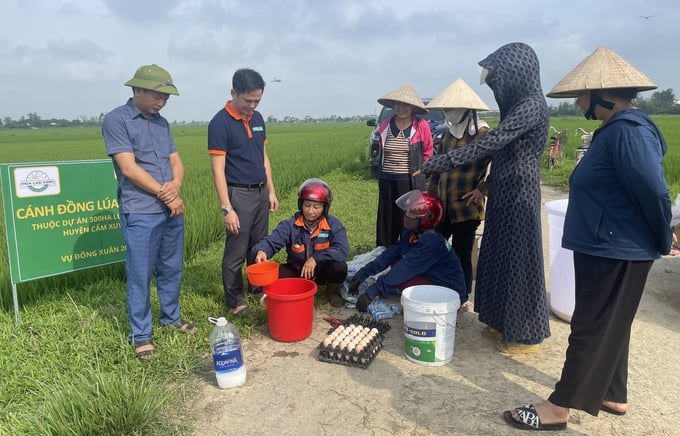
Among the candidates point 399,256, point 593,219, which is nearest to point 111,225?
point 399,256

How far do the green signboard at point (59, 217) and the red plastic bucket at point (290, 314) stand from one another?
5.58 ft

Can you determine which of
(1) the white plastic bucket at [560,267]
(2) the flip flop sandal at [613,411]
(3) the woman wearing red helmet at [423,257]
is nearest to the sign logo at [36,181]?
(3) the woman wearing red helmet at [423,257]

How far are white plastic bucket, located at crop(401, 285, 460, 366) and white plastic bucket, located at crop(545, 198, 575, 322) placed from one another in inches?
42.5

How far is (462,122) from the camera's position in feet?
11.7

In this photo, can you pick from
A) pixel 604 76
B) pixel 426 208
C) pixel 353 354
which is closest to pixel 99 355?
pixel 353 354

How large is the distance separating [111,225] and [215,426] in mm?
2380

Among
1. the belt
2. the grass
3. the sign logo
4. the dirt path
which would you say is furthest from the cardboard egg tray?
the sign logo

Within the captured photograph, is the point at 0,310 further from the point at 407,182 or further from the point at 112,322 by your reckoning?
the point at 407,182

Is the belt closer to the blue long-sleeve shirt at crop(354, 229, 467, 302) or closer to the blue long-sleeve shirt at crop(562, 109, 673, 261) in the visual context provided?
the blue long-sleeve shirt at crop(354, 229, 467, 302)

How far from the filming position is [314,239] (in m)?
3.95

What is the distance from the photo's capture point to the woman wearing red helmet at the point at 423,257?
355cm

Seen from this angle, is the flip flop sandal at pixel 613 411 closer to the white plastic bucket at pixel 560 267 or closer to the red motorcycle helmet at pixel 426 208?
the white plastic bucket at pixel 560 267

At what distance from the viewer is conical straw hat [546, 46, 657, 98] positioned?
2.09 meters

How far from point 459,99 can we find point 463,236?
1102mm
